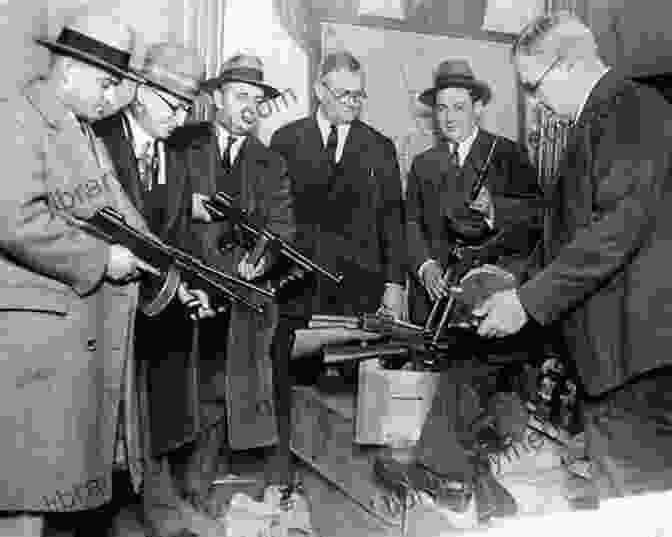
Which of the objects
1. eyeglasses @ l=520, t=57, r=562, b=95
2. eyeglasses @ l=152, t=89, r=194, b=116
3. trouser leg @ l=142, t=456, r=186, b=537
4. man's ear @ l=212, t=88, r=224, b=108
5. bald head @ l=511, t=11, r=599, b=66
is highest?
bald head @ l=511, t=11, r=599, b=66

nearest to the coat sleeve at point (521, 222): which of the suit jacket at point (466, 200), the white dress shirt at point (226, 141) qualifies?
the suit jacket at point (466, 200)

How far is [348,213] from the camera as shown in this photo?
241 centimetres

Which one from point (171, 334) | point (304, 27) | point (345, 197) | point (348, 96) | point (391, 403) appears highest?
point (304, 27)

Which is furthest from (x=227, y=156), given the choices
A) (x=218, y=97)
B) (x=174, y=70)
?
(x=174, y=70)

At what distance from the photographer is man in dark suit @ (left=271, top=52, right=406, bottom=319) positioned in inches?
92.7

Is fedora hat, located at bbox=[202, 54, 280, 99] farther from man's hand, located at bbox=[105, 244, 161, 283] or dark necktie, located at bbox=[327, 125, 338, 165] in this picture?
man's hand, located at bbox=[105, 244, 161, 283]

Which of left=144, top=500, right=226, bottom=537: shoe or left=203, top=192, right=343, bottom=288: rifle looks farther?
left=203, top=192, right=343, bottom=288: rifle

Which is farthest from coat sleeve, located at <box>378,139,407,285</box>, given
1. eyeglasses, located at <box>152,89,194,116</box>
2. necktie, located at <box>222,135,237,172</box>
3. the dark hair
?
eyeglasses, located at <box>152,89,194,116</box>

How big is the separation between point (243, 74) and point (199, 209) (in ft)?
1.38

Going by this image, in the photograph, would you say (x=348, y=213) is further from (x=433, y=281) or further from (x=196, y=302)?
(x=196, y=302)

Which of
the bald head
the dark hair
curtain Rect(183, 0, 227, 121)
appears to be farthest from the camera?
the dark hair

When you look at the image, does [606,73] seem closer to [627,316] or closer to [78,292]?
[627,316]

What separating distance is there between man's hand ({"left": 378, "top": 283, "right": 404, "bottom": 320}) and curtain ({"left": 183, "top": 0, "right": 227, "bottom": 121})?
783mm

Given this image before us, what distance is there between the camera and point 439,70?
2.54 meters
